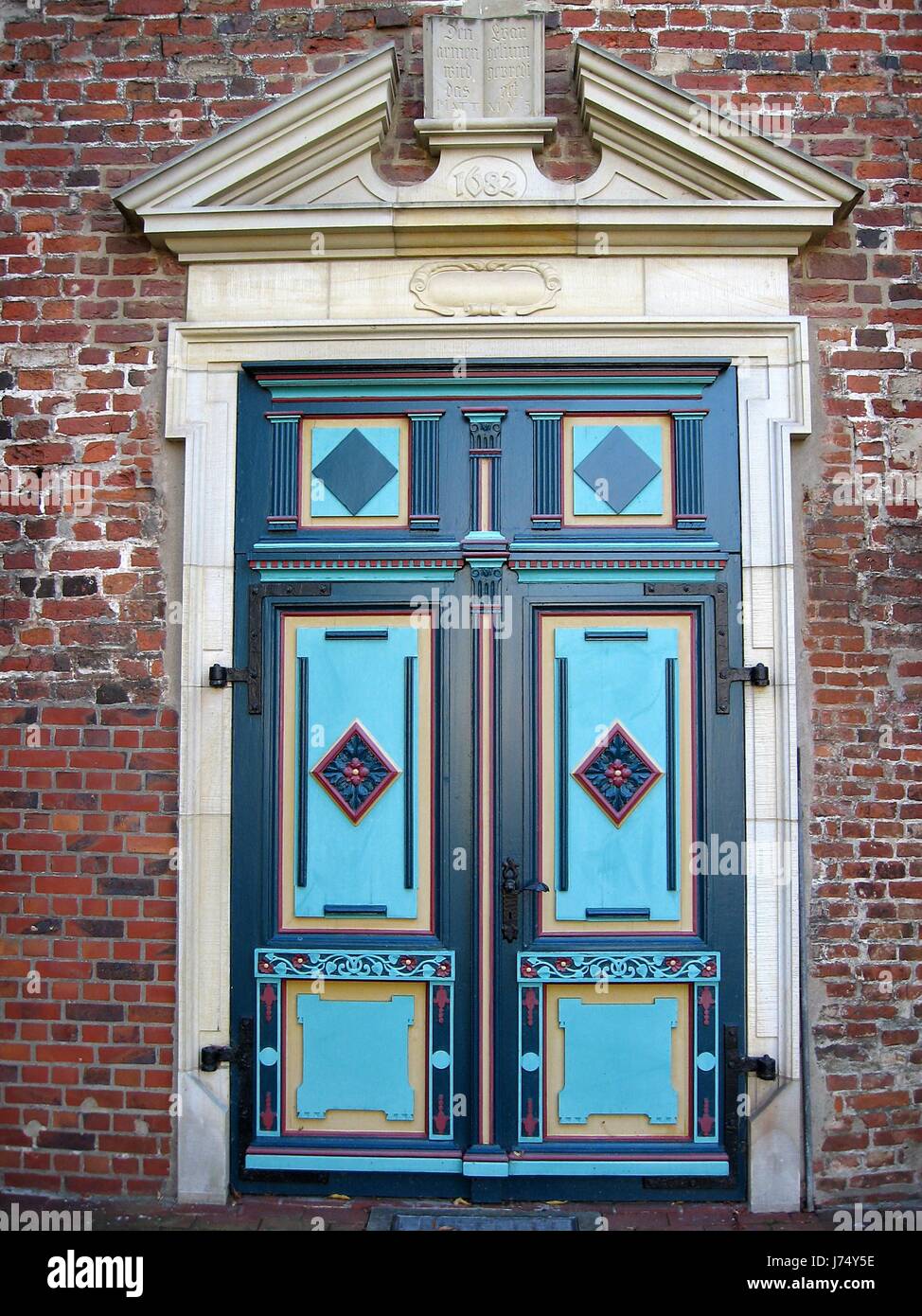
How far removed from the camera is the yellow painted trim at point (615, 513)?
387cm

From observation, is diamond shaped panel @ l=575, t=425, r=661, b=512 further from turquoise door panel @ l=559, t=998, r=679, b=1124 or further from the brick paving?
the brick paving

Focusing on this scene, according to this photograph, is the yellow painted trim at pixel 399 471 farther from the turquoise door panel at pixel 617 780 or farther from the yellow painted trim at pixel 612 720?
the turquoise door panel at pixel 617 780

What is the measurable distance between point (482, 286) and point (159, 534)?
5.42 feet

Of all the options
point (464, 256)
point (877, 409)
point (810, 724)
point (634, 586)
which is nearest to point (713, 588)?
point (634, 586)

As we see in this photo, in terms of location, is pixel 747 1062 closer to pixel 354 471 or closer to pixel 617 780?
pixel 617 780

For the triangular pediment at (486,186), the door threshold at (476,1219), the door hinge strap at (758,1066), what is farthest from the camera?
the triangular pediment at (486,186)

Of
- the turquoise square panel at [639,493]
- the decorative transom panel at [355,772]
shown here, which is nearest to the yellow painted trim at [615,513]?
the turquoise square panel at [639,493]

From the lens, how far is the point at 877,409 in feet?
12.6

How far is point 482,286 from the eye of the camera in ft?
12.7

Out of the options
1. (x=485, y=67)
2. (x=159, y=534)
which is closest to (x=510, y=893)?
(x=159, y=534)

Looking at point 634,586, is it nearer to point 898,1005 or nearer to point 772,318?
point 772,318

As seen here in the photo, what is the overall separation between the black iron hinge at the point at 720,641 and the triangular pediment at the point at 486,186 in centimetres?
137

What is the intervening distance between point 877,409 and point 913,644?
3.12 ft

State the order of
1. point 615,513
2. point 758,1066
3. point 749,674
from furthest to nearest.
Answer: point 615,513 → point 749,674 → point 758,1066
